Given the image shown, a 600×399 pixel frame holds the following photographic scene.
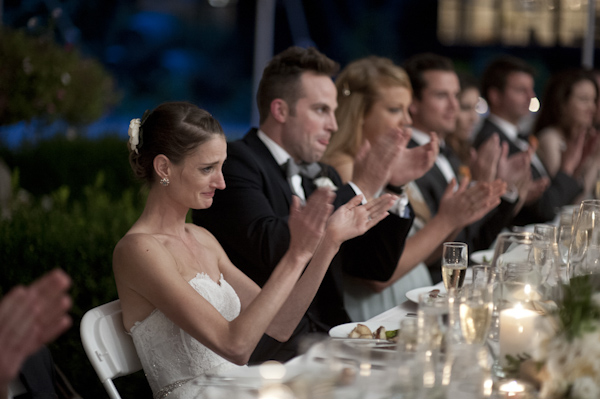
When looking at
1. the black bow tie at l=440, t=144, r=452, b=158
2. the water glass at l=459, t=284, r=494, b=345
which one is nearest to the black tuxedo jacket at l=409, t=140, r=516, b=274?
the black bow tie at l=440, t=144, r=452, b=158

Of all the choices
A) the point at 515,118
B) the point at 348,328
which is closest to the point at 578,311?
Answer: the point at 348,328

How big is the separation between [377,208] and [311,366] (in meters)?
1.37

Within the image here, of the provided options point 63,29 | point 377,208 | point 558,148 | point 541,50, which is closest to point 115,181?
point 63,29

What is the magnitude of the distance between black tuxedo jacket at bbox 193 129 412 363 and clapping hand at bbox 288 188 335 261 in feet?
2.24

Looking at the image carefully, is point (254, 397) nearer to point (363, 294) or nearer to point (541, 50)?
point (363, 294)

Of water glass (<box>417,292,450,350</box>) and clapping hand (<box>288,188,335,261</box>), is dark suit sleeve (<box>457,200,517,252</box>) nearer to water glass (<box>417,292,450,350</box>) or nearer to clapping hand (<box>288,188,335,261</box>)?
clapping hand (<box>288,188,335,261</box>)

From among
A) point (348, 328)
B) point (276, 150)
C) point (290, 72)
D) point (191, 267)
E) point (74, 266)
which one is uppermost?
point (290, 72)

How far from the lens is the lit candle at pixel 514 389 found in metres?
1.36

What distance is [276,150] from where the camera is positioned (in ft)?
9.85

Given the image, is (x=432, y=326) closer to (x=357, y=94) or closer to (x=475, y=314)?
(x=475, y=314)

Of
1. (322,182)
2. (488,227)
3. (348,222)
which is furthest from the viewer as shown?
(488,227)

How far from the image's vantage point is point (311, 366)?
3.63 feet

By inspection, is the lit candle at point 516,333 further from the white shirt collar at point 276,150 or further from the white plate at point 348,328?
the white shirt collar at point 276,150

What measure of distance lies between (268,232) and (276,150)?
0.46 m
